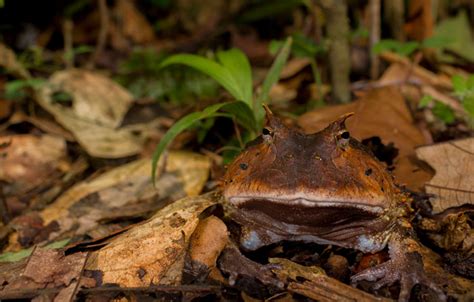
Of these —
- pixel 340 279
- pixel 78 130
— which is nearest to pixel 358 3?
pixel 78 130

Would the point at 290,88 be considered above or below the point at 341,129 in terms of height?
below

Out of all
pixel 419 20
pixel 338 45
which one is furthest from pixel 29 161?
pixel 419 20

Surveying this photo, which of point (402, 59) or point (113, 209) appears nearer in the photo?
point (113, 209)

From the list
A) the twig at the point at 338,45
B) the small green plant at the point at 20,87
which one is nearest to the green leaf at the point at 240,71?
the twig at the point at 338,45

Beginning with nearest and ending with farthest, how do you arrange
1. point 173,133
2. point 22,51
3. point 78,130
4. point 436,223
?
point 436,223 → point 173,133 → point 78,130 → point 22,51

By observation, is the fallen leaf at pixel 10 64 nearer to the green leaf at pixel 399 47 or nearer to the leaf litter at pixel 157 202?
the leaf litter at pixel 157 202

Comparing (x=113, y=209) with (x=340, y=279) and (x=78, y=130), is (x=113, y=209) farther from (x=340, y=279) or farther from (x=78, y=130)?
(x=340, y=279)

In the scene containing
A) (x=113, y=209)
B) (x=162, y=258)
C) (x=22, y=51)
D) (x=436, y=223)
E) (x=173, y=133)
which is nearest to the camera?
(x=162, y=258)

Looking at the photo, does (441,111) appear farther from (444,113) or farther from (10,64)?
(10,64)
